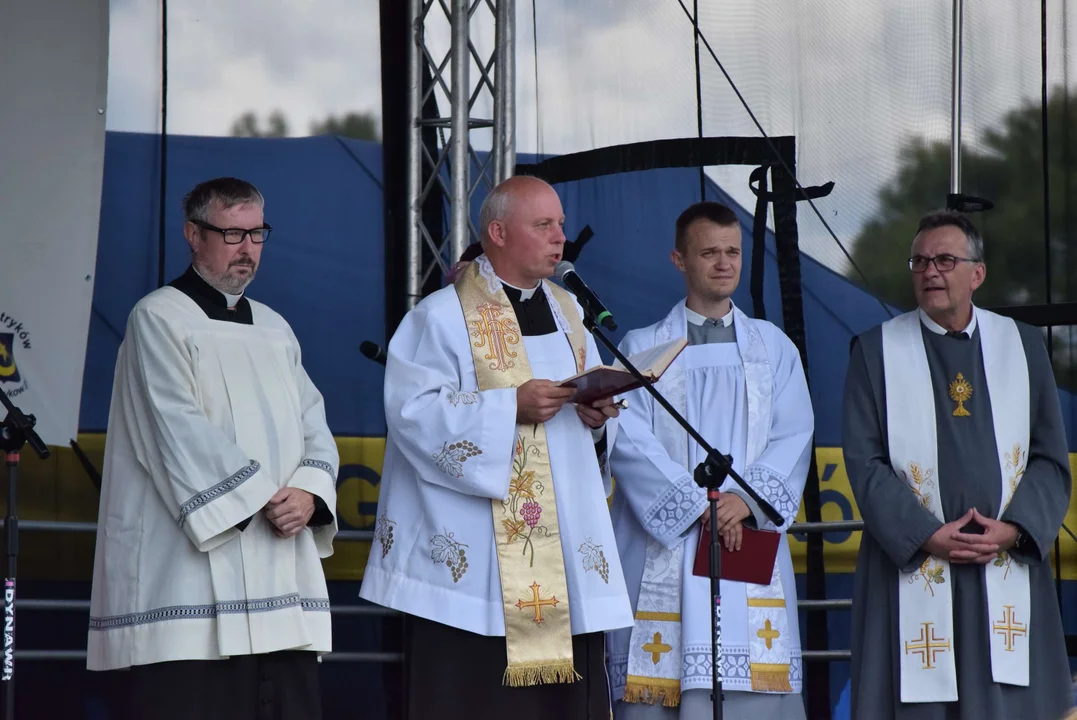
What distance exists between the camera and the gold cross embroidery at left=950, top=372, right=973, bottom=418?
4059mm

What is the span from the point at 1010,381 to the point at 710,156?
5.86 feet

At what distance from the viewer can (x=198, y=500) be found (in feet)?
11.1

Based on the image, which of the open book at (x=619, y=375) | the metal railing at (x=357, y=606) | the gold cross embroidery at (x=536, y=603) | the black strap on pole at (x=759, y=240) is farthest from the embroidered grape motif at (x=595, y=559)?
the black strap on pole at (x=759, y=240)

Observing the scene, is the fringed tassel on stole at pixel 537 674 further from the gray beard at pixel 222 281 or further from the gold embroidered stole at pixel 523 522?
the gray beard at pixel 222 281

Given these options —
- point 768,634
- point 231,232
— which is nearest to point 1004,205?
point 768,634

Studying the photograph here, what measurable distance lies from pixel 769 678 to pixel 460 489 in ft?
3.77

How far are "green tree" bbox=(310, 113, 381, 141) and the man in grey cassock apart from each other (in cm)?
243

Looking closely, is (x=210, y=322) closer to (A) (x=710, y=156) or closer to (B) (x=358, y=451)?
(B) (x=358, y=451)

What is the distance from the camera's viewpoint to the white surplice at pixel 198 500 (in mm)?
3404

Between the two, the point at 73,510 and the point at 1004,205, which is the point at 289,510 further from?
the point at 1004,205

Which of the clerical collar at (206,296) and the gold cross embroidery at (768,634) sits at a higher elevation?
the clerical collar at (206,296)

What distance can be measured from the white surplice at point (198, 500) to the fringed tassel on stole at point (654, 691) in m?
0.97

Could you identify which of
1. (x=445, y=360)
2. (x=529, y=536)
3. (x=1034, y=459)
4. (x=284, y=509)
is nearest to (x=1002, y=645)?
(x=1034, y=459)

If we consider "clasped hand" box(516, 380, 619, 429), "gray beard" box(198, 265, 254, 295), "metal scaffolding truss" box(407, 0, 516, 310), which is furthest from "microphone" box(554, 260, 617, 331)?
"metal scaffolding truss" box(407, 0, 516, 310)
